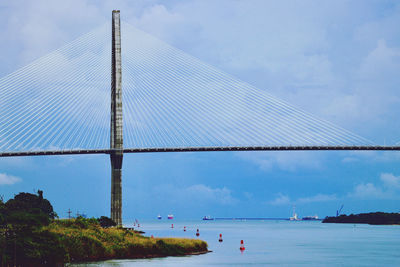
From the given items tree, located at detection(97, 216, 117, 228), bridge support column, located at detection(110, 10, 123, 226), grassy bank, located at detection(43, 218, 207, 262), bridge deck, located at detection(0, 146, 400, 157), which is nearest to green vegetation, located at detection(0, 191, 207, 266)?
grassy bank, located at detection(43, 218, 207, 262)

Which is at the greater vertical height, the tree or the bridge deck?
the bridge deck

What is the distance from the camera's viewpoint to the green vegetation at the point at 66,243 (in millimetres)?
38156

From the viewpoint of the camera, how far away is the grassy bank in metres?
45.4

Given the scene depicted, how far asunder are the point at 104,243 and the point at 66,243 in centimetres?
446

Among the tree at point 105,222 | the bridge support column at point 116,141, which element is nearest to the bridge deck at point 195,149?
the bridge support column at point 116,141

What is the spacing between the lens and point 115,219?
7244 cm

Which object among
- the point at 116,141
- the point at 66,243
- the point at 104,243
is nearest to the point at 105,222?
the point at 116,141

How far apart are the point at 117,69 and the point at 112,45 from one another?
3.93 metres

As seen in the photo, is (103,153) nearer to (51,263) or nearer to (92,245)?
(92,245)

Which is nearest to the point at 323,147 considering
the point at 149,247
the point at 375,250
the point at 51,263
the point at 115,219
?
the point at 375,250

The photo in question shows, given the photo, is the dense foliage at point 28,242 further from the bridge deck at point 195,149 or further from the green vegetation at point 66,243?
the bridge deck at point 195,149

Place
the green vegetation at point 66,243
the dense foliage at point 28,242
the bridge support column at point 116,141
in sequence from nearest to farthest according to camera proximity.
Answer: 1. the dense foliage at point 28,242
2. the green vegetation at point 66,243
3. the bridge support column at point 116,141

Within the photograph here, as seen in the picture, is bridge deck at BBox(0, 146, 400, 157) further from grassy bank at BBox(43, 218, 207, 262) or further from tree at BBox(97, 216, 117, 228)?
grassy bank at BBox(43, 218, 207, 262)

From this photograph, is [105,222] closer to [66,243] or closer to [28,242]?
[66,243]
